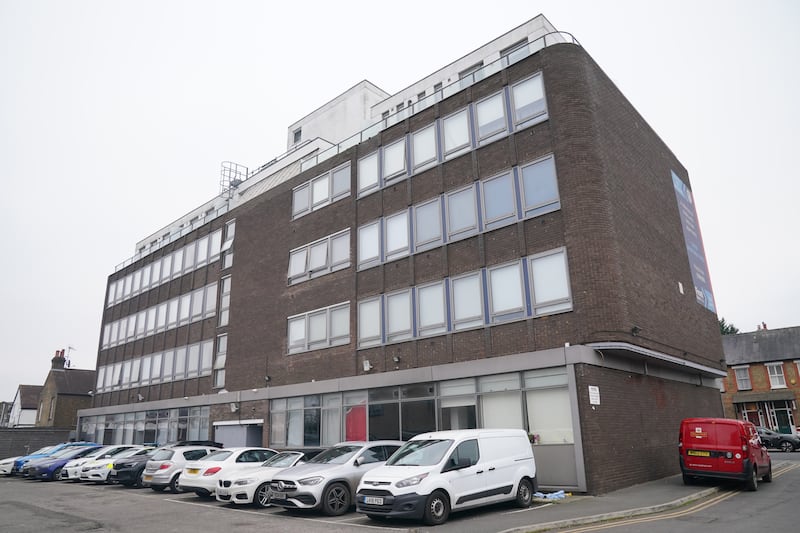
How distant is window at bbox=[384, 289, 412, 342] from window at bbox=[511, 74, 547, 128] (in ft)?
22.3

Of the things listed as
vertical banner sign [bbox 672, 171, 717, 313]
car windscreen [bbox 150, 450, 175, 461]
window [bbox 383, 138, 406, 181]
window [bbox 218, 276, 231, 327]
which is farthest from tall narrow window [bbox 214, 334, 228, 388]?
vertical banner sign [bbox 672, 171, 717, 313]

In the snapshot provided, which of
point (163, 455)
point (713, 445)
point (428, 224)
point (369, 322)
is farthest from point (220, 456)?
point (713, 445)

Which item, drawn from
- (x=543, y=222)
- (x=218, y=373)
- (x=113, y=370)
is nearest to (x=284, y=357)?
(x=218, y=373)

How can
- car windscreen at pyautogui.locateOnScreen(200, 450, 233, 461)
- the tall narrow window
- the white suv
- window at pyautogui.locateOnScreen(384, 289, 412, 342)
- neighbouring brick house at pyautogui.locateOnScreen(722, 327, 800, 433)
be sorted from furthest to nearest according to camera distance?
1. neighbouring brick house at pyautogui.locateOnScreen(722, 327, 800, 433)
2. the tall narrow window
3. window at pyautogui.locateOnScreen(384, 289, 412, 342)
4. car windscreen at pyautogui.locateOnScreen(200, 450, 233, 461)
5. the white suv

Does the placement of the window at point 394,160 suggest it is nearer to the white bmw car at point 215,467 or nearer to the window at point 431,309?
the window at point 431,309

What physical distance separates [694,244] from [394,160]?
43.7 ft

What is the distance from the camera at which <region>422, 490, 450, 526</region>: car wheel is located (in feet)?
33.7

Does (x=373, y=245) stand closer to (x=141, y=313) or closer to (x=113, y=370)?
(x=141, y=313)

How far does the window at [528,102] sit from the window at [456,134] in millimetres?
1912

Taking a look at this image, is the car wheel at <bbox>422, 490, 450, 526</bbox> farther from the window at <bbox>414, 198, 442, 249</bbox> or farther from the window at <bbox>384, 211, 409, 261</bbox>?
the window at <bbox>384, 211, 409, 261</bbox>

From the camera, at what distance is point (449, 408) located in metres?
17.3

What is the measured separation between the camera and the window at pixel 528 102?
17.6 m

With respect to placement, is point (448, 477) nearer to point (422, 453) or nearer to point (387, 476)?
point (422, 453)

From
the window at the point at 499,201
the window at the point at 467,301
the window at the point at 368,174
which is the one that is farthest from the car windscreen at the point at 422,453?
the window at the point at 368,174
